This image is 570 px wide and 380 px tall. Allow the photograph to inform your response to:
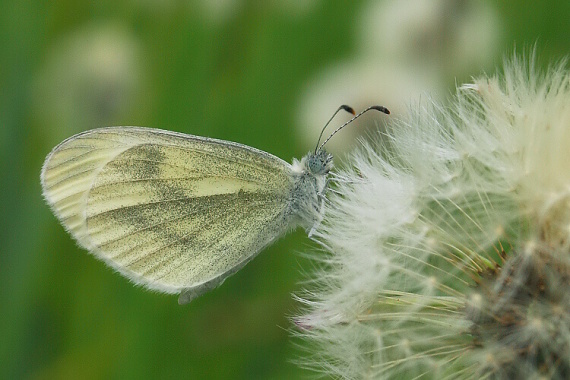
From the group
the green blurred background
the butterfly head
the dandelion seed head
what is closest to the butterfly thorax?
the butterfly head

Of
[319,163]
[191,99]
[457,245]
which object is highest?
[191,99]

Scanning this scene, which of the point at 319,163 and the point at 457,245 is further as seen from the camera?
the point at 319,163

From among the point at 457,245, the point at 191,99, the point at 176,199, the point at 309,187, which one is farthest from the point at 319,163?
the point at 191,99

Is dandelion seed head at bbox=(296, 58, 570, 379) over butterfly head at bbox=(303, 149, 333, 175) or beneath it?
beneath

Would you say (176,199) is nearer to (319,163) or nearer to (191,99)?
(319,163)

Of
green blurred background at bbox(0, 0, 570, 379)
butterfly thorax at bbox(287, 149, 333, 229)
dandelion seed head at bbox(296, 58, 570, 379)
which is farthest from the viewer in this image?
green blurred background at bbox(0, 0, 570, 379)

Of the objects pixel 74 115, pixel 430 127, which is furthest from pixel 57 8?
pixel 430 127

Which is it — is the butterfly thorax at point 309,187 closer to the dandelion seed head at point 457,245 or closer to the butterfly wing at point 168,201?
the butterfly wing at point 168,201

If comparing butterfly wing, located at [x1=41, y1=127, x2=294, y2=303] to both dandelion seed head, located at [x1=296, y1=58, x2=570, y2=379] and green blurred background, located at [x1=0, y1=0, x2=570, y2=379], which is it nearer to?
dandelion seed head, located at [x1=296, y1=58, x2=570, y2=379]
